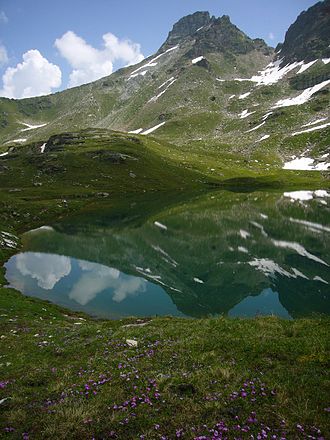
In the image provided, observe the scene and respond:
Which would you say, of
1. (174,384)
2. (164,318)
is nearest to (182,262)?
(164,318)

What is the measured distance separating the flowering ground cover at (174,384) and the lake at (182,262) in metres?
14.2

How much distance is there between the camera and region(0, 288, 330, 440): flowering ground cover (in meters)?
11.7

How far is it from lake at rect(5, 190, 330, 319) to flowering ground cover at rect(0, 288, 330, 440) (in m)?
14.2

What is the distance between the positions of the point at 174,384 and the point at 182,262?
52629 millimetres

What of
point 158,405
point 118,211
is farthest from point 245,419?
point 118,211

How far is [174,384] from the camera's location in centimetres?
1460

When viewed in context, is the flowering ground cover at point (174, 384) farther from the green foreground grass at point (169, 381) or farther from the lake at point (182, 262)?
the lake at point (182, 262)

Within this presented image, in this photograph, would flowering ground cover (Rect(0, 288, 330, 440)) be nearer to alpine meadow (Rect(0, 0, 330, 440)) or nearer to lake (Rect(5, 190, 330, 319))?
alpine meadow (Rect(0, 0, 330, 440))

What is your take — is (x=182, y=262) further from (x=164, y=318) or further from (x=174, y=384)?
(x=174, y=384)

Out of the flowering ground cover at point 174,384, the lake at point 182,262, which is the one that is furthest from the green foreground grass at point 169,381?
the lake at point 182,262

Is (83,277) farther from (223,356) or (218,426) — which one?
(218,426)

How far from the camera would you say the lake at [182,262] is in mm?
47125

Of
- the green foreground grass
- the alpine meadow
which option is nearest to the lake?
the alpine meadow

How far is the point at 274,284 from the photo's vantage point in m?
53.2
